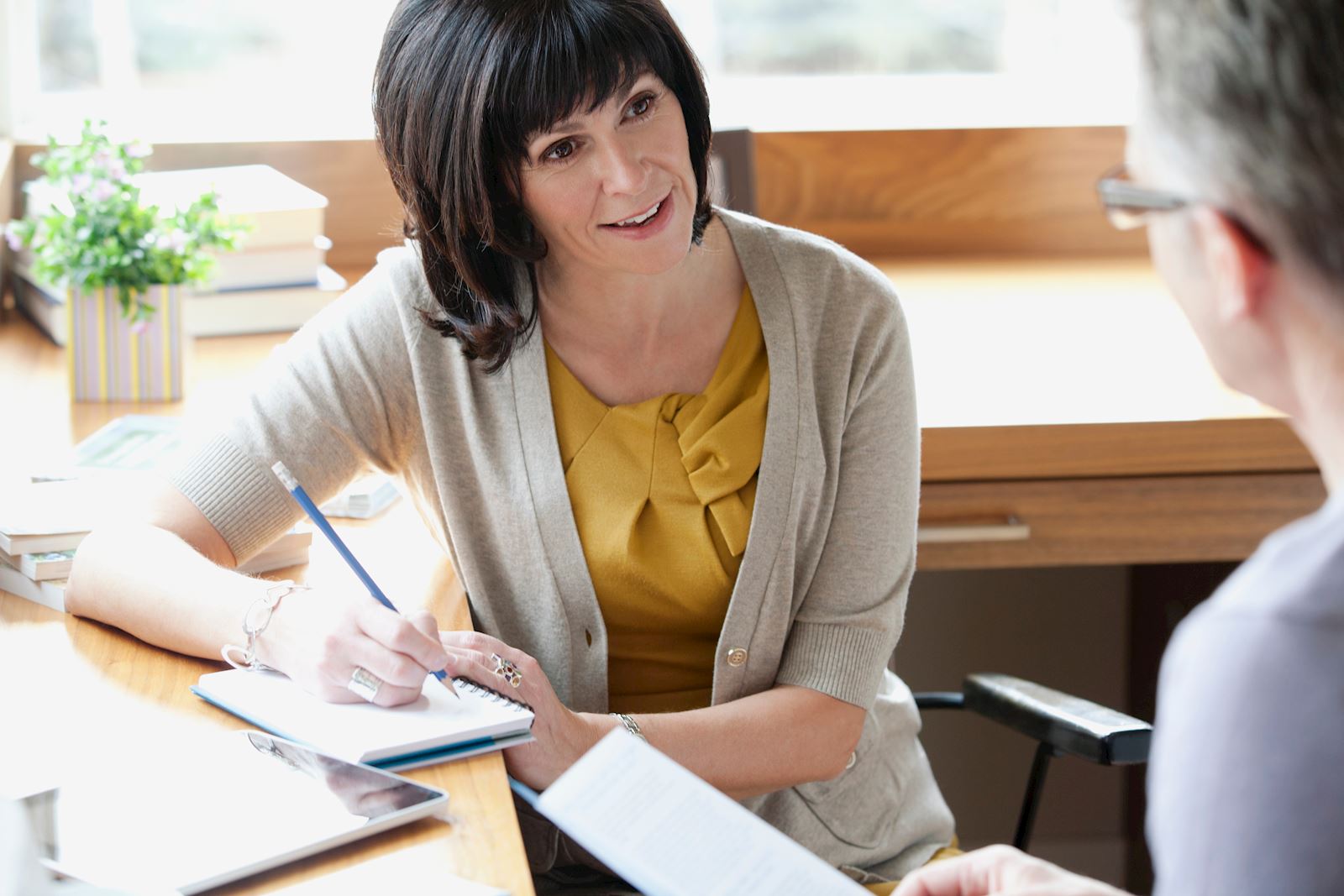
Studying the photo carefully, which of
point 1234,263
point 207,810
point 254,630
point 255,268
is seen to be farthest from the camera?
point 255,268

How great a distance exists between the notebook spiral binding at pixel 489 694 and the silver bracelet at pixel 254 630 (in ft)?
0.50

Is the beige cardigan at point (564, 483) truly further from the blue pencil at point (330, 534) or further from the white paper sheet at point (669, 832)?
the white paper sheet at point (669, 832)

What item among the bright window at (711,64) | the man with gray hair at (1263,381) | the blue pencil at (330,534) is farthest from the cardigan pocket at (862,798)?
the bright window at (711,64)

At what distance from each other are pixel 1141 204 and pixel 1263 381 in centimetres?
10

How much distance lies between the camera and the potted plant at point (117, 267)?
180 cm

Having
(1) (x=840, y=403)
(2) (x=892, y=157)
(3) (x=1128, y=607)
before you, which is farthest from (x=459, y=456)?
(3) (x=1128, y=607)

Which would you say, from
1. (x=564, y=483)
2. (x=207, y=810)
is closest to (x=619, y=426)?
(x=564, y=483)

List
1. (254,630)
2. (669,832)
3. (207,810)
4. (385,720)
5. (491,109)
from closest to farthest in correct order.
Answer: (669,832)
(207,810)
(385,720)
(254,630)
(491,109)

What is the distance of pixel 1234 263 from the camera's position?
25.3 inches

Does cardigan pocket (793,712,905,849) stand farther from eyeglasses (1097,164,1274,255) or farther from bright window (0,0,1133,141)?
bright window (0,0,1133,141)

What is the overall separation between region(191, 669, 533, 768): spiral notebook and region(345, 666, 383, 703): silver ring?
0.01 m

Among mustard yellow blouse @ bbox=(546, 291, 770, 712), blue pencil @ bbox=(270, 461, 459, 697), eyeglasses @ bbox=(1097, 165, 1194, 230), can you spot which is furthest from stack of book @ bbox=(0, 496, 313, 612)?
eyeglasses @ bbox=(1097, 165, 1194, 230)

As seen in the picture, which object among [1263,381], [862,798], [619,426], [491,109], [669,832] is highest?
[491,109]

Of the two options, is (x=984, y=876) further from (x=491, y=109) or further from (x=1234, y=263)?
(x=491, y=109)
